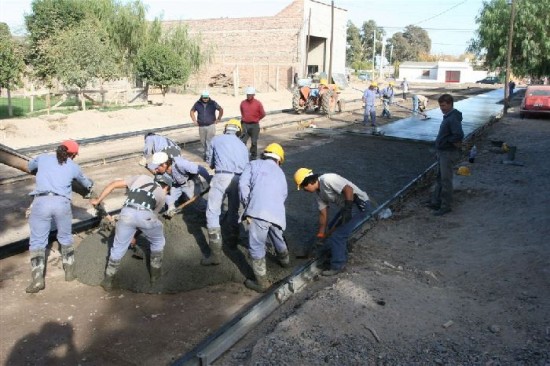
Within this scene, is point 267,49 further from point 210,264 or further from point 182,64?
point 210,264

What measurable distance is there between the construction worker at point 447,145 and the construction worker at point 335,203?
9.46 feet

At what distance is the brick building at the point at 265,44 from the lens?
43281 mm

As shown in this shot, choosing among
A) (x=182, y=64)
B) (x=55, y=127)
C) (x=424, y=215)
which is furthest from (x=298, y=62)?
(x=424, y=215)

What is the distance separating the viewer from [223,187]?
6074 millimetres

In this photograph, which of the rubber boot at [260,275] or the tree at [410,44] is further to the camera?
the tree at [410,44]

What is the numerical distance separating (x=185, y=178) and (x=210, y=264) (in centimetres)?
143

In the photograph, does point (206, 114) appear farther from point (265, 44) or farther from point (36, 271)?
point (265, 44)

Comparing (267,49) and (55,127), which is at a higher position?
(267,49)

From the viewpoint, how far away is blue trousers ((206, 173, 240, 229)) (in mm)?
5965

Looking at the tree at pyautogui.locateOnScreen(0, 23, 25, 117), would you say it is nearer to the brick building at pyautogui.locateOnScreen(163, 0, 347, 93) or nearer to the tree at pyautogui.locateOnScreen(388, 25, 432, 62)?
the brick building at pyautogui.locateOnScreen(163, 0, 347, 93)

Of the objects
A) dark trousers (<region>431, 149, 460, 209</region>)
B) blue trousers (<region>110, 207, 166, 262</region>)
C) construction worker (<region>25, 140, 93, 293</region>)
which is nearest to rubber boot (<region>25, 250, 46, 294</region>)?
construction worker (<region>25, 140, 93, 293</region>)

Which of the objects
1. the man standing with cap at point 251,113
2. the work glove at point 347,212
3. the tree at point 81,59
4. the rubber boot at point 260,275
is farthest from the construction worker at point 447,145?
the tree at point 81,59

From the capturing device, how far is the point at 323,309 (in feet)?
15.5

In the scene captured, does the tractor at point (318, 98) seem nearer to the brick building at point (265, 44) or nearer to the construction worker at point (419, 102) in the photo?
the construction worker at point (419, 102)
